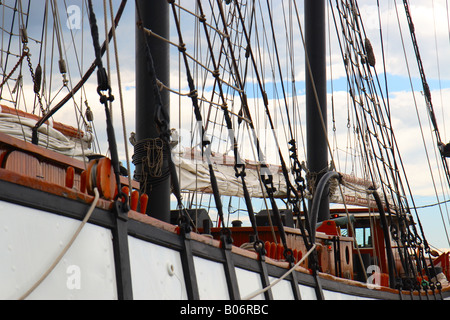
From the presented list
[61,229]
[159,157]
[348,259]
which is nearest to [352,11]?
[348,259]

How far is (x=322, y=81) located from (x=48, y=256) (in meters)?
8.74

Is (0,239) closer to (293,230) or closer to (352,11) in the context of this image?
(293,230)

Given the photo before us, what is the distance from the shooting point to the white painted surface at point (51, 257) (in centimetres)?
223

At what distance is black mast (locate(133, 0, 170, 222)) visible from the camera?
228 inches

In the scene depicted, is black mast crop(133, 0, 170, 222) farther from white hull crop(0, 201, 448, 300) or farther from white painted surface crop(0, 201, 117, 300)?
white painted surface crop(0, 201, 117, 300)

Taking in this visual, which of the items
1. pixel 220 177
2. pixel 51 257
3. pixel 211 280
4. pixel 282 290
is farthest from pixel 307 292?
pixel 220 177

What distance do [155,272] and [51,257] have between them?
0.76 m

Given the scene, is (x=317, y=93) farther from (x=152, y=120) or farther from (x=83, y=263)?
(x=83, y=263)

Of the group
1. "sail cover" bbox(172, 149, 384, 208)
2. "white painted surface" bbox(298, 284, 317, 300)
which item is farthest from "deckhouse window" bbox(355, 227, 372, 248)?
"white painted surface" bbox(298, 284, 317, 300)

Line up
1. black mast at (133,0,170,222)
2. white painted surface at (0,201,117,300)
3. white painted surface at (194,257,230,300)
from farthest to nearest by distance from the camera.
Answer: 1. black mast at (133,0,170,222)
2. white painted surface at (194,257,230,300)
3. white painted surface at (0,201,117,300)

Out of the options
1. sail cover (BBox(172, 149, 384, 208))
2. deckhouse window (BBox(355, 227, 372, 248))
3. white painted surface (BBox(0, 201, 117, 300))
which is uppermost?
sail cover (BBox(172, 149, 384, 208))

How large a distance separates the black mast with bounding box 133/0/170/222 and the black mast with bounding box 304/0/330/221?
4353mm

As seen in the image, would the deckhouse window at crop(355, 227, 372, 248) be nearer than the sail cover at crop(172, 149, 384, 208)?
Yes

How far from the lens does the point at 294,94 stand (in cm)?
1102
